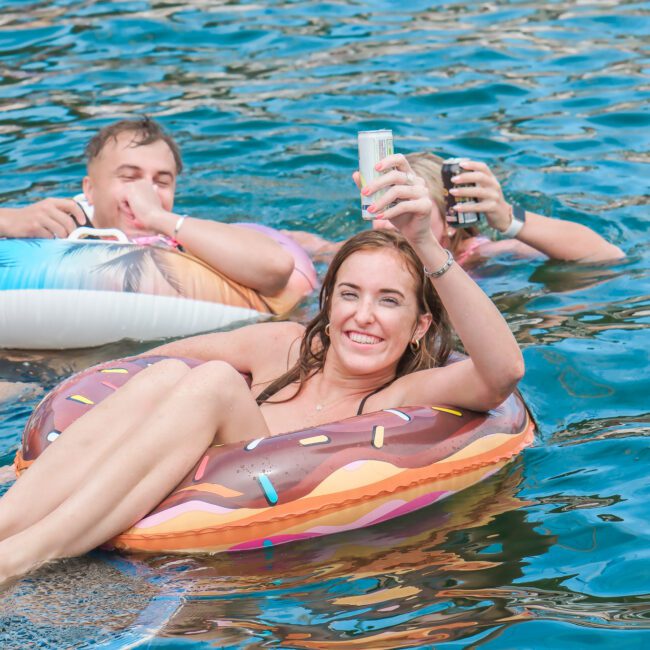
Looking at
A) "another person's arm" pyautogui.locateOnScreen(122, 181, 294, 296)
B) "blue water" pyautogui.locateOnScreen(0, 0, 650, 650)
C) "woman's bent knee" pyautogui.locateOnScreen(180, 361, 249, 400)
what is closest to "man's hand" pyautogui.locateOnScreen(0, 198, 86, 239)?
"another person's arm" pyautogui.locateOnScreen(122, 181, 294, 296)

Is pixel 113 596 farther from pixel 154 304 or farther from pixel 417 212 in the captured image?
pixel 154 304

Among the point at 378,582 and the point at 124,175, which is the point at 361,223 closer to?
the point at 124,175

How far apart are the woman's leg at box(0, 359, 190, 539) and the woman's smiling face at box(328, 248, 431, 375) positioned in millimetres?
665

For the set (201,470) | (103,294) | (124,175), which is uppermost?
(124,175)

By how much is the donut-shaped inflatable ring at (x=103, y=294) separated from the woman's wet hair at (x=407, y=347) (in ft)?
4.41

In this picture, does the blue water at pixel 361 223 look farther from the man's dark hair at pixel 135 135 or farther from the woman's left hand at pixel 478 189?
the man's dark hair at pixel 135 135

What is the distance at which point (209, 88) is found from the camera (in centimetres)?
1032

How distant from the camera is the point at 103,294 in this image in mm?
6117

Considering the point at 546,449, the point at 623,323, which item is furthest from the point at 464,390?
the point at 623,323

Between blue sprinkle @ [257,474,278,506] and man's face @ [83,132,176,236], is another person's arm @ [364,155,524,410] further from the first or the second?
man's face @ [83,132,176,236]

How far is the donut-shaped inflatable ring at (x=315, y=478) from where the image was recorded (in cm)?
404

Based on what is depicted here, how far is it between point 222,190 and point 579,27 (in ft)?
15.0

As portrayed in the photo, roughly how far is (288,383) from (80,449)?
1.08 m

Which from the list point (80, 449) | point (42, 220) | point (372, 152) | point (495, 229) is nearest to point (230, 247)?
point (42, 220)
